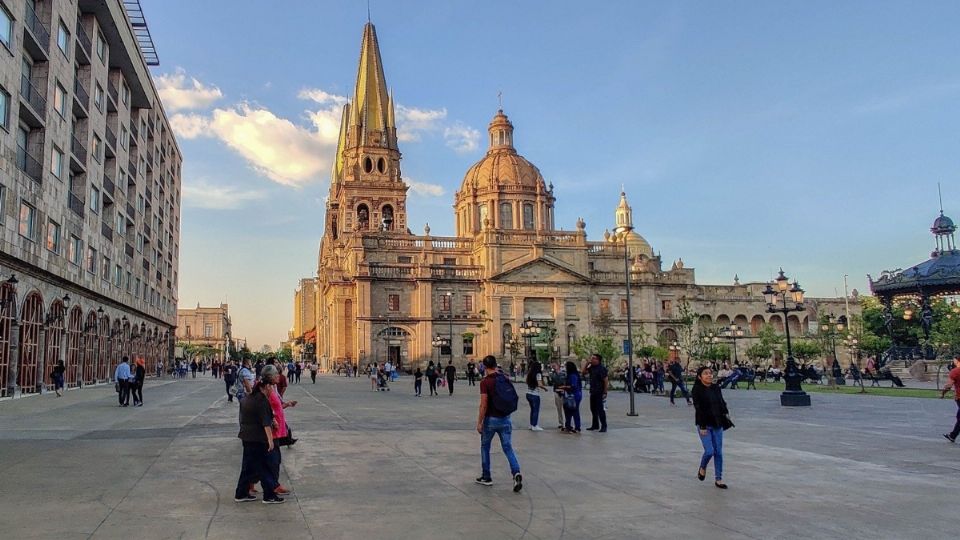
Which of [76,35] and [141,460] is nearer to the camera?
[141,460]

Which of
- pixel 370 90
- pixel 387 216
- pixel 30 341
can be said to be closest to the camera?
pixel 30 341

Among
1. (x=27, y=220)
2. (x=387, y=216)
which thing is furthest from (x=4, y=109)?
(x=387, y=216)

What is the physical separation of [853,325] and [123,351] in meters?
61.3

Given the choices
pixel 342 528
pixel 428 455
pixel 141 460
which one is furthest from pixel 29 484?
pixel 428 455

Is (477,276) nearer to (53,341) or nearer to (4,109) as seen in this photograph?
(53,341)

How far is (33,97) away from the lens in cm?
2738

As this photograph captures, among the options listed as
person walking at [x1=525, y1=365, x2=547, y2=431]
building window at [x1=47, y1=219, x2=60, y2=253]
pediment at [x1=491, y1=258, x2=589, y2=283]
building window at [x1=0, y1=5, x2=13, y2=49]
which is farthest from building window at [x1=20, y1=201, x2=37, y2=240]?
pediment at [x1=491, y1=258, x2=589, y2=283]

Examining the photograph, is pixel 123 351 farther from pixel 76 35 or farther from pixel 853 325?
pixel 853 325

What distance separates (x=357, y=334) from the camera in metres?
71.2

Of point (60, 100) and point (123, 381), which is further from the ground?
point (60, 100)

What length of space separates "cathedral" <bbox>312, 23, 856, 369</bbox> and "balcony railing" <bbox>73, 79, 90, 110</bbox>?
38226 mm

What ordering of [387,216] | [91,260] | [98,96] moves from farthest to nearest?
[387,216] < [98,96] < [91,260]

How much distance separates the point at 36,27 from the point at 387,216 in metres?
59.9

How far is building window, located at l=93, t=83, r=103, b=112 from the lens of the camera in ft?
117
